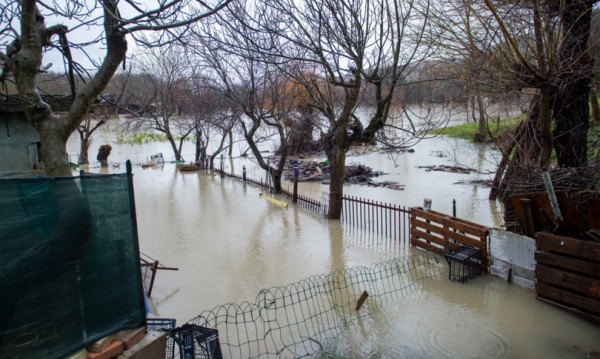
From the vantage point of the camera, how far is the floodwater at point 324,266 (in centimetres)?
607

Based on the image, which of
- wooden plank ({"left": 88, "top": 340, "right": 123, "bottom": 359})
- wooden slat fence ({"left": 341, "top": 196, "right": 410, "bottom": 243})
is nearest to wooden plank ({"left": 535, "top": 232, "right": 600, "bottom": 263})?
wooden slat fence ({"left": 341, "top": 196, "right": 410, "bottom": 243})

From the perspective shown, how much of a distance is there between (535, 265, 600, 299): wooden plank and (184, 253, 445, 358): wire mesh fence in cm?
208

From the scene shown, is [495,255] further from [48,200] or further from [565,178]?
[48,200]

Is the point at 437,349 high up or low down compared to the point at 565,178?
down

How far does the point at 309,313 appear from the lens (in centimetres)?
702

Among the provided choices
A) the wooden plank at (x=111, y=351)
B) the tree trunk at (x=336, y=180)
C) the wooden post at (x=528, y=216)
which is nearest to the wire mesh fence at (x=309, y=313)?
the wooden plank at (x=111, y=351)

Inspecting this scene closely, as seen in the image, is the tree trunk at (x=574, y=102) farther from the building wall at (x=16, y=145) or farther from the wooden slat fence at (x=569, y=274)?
the building wall at (x=16, y=145)

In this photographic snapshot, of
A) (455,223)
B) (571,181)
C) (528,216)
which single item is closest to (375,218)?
(455,223)

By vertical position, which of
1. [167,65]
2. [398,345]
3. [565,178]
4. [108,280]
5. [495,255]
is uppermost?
[167,65]

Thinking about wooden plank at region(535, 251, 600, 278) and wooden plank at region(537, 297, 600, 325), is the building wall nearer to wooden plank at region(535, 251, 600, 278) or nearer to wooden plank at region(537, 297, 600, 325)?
wooden plank at region(535, 251, 600, 278)

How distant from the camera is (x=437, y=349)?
5.82m

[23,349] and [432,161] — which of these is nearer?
[23,349]

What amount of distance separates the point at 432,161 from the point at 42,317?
95.6ft

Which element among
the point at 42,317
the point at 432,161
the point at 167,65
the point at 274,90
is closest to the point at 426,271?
the point at 42,317
